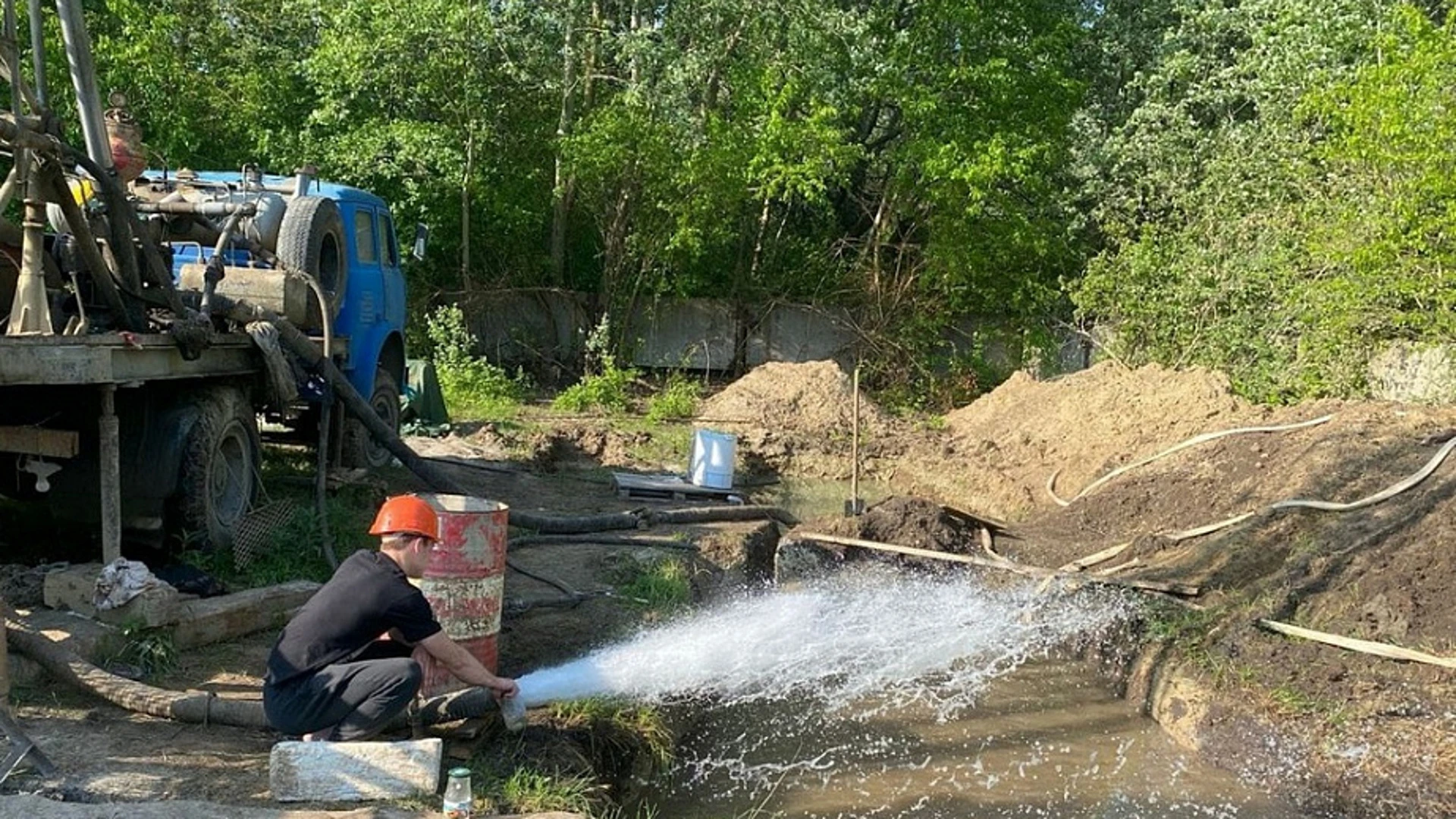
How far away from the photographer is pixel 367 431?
1046cm

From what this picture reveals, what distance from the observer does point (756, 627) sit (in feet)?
27.5

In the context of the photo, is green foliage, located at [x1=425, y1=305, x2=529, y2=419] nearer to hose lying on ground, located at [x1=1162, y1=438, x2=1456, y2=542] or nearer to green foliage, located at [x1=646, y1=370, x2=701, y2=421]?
green foliage, located at [x1=646, y1=370, x2=701, y2=421]

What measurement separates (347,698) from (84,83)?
5.11 metres

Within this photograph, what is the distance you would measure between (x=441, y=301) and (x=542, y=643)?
14.4 metres

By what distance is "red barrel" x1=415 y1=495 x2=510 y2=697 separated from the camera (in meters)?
5.55

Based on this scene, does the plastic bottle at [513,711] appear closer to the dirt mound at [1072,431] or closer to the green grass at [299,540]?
the green grass at [299,540]

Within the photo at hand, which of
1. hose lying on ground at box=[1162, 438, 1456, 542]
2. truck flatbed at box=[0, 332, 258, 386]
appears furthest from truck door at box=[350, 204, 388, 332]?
hose lying on ground at box=[1162, 438, 1456, 542]

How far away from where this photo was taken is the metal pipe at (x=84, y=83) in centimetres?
761

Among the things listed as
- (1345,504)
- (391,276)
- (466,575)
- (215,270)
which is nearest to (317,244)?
(215,270)

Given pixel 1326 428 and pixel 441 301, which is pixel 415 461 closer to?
pixel 1326 428

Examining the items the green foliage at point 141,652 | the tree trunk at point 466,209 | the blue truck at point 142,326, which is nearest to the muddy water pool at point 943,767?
the green foliage at point 141,652

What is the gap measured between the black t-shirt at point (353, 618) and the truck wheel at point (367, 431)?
582cm

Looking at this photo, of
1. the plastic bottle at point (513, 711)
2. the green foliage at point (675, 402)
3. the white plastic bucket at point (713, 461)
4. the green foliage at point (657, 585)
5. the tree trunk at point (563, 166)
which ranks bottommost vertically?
the green foliage at point (657, 585)

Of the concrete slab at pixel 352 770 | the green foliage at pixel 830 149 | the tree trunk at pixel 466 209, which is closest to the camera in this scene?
the concrete slab at pixel 352 770
